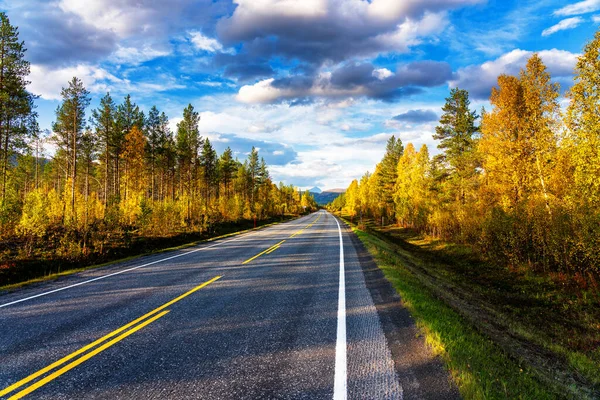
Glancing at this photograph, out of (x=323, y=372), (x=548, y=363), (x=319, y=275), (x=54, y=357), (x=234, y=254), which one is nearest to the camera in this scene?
(x=323, y=372)

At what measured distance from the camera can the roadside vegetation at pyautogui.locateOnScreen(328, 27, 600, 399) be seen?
16.9 ft

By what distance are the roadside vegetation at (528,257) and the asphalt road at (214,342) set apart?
0.91 m

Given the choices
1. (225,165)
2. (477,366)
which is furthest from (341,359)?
(225,165)

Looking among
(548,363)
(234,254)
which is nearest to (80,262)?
(234,254)

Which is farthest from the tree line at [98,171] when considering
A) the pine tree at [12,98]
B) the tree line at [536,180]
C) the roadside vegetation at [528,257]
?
the tree line at [536,180]

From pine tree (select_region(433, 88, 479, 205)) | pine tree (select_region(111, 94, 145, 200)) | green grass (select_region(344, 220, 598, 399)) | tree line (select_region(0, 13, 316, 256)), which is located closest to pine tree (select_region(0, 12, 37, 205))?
tree line (select_region(0, 13, 316, 256))

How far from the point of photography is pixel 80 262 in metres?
14.9

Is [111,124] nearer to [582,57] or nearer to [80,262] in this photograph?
[80,262]

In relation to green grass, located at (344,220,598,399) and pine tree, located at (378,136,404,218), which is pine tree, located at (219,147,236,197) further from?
green grass, located at (344,220,598,399)

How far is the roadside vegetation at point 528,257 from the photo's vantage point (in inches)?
203

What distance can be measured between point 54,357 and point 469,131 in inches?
1283

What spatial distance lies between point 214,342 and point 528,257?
1725 cm

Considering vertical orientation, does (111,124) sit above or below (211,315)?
above

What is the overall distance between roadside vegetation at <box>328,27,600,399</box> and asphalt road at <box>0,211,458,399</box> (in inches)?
35.8
